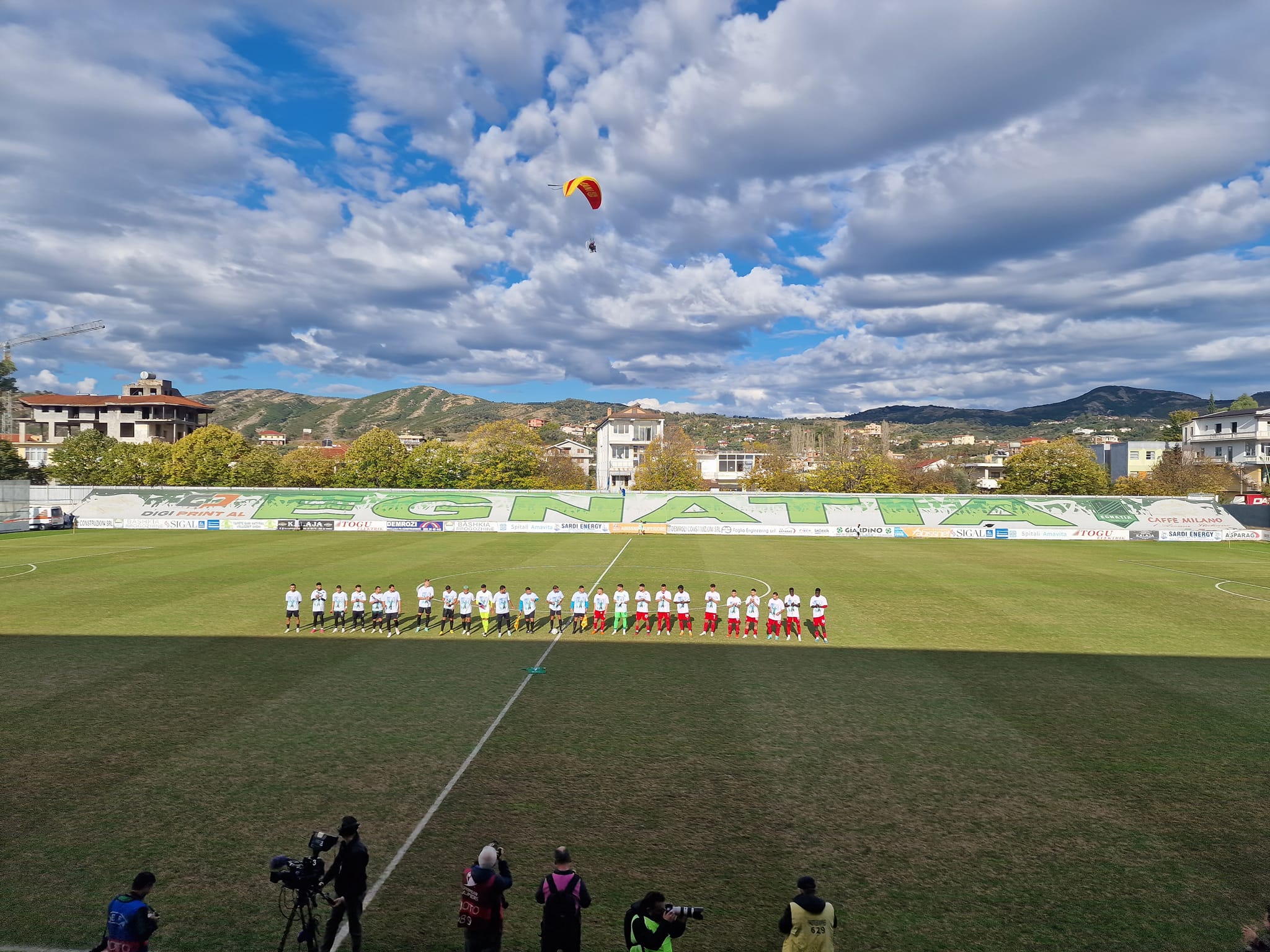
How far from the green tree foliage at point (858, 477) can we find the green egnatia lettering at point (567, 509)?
2315cm

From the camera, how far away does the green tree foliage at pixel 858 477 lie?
73125mm

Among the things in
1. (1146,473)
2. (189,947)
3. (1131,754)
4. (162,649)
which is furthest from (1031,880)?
(1146,473)

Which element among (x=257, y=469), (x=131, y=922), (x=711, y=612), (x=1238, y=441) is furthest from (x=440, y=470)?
(x=1238, y=441)

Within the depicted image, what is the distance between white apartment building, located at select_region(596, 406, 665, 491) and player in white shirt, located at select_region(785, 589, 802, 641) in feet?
308

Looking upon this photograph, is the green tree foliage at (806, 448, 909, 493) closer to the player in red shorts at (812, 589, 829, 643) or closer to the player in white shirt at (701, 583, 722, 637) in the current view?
the player in red shorts at (812, 589, 829, 643)

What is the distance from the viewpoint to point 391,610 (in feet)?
72.7

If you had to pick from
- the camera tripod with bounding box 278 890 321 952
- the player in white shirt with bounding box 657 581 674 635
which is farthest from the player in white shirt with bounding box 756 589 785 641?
the camera tripod with bounding box 278 890 321 952

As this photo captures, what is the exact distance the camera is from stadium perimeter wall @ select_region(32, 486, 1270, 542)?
55.8m

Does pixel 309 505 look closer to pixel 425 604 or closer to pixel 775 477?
pixel 425 604

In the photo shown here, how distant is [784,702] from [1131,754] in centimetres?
612

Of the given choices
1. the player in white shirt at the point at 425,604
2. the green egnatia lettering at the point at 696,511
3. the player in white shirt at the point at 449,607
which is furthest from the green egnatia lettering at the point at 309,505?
the player in white shirt at the point at 449,607

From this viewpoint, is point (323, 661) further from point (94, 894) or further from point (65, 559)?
point (65, 559)

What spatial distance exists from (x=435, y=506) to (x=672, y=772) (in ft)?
168

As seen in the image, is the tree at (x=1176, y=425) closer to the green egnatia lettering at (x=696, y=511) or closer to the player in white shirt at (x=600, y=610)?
the green egnatia lettering at (x=696, y=511)
